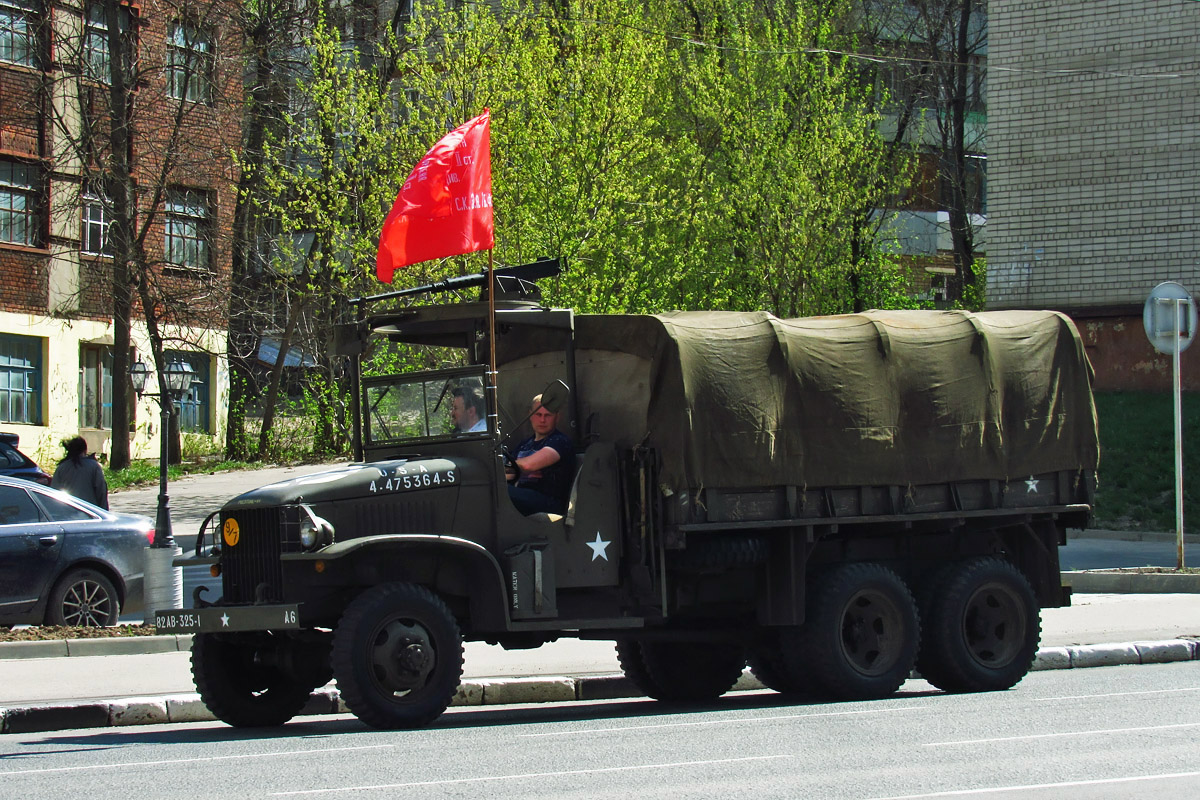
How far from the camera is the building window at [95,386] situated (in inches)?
1467

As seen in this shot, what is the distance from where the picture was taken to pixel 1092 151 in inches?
1227

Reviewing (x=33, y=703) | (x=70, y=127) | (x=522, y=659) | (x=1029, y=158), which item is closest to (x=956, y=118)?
(x=1029, y=158)

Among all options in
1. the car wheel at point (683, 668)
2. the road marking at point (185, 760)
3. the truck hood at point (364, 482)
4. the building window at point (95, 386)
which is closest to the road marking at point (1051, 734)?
the road marking at point (185, 760)

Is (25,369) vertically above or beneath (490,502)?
above

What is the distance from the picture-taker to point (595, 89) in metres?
30.4

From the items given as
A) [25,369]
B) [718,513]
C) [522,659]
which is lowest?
[522,659]

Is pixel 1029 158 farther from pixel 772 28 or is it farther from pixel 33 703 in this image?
pixel 33 703

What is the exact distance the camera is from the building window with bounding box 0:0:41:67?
33.9 metres

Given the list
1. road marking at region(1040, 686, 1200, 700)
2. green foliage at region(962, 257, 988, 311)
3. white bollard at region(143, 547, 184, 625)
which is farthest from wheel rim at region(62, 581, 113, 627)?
green foliage at region(962, 257, 988, 311)

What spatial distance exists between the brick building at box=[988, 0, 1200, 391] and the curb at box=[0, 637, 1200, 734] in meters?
16.1

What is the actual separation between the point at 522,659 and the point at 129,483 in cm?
2081

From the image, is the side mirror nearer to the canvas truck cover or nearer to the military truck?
the military truck

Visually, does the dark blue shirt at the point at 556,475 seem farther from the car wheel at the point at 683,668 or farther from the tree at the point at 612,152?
the tree at the point at 612,152

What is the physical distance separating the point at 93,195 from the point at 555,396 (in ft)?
87.5
